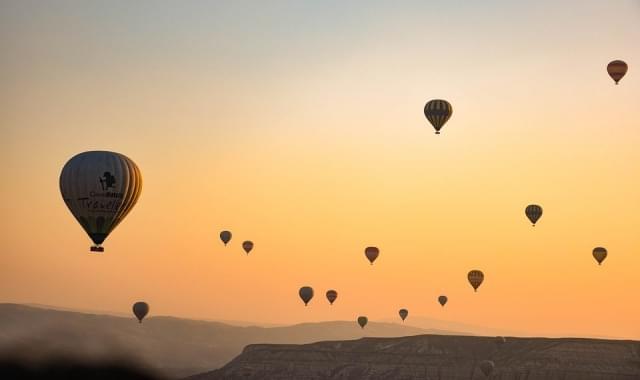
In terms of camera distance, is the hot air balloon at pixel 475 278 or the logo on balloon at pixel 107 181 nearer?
the logo on balloon at pixel 107 181

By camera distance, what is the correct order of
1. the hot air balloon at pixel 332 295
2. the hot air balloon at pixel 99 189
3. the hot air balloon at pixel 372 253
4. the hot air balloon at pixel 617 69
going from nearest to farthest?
the hot air balloon at pixel 99 189, the hot air balloon at pixel 617 69, the hot air balloon at pixel 372 253, the hot air balloon at pixel 332 295

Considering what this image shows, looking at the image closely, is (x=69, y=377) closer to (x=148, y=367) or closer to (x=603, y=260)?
(x=148, y=367)

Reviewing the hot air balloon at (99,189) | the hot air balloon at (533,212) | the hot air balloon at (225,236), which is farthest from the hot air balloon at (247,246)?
the hot air balloon at (99,189)

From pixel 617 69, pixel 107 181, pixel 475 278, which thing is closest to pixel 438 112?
pixel 617 69

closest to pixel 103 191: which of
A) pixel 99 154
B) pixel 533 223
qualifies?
pixel 99 154

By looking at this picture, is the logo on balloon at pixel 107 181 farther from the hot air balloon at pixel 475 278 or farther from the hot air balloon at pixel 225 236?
the hot air balloon at pixel 475 278

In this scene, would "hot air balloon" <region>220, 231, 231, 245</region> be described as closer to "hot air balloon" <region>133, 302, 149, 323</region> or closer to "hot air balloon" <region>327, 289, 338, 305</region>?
"hot air balloon" <region>133, 302, 149, 323</region>

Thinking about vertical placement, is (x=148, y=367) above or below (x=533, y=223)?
below

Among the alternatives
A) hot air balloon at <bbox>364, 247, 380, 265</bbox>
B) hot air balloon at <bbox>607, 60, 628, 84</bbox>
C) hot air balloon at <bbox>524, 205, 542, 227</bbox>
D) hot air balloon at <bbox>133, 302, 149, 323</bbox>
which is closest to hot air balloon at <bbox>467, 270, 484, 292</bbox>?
hot air balloon at <bbox>364, 247, 380, 265</bbox>
